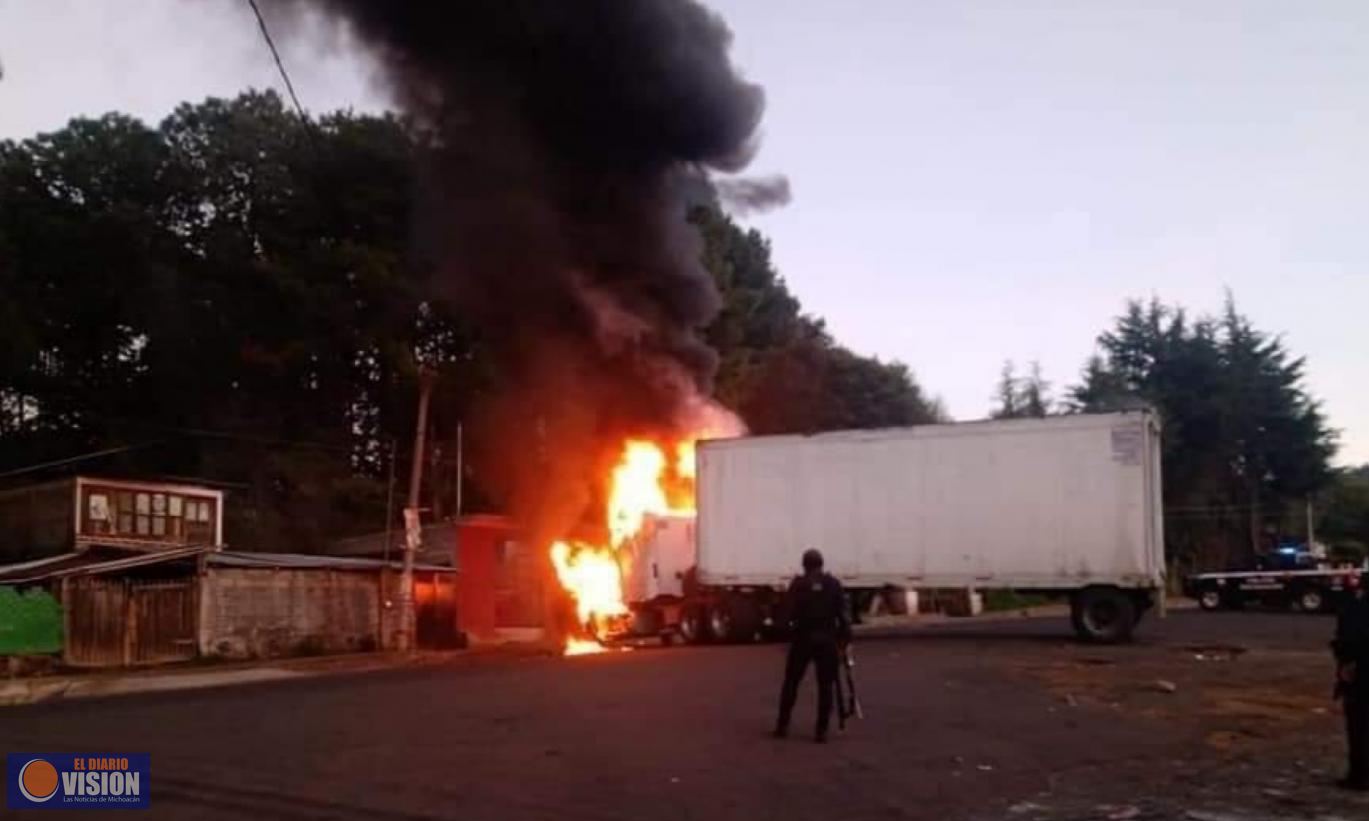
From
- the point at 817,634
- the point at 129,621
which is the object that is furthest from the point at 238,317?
the point at 817,634

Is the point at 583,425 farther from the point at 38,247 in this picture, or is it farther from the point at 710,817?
the point at 710,817

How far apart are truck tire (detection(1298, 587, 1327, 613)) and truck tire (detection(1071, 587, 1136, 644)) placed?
46.2 ft

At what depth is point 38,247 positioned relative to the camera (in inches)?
1639

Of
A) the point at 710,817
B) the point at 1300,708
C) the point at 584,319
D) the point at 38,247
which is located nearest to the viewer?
the point at 710,817

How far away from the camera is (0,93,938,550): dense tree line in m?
39.5

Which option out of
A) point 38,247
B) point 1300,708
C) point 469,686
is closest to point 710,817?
point 1300,708

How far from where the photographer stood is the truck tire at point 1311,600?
113 feet

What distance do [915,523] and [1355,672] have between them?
15.0 meters

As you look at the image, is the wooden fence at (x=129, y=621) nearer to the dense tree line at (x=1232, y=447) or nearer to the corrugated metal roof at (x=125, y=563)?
the corrugated metal roof at (x=125, y=563)

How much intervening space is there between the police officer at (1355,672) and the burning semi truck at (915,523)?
11.6m

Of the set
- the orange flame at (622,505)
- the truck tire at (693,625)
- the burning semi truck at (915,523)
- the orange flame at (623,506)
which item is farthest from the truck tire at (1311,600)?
the truck tire at (693,625)

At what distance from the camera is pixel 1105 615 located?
914 inches

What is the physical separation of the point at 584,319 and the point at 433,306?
9272mm

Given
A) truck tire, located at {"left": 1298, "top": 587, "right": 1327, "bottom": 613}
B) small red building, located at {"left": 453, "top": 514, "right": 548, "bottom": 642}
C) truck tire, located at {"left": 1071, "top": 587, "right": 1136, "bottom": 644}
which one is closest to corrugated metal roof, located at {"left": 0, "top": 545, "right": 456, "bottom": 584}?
small red building, located at {"left": 453, "top": 514, "right": 548, "bottom": 642}
